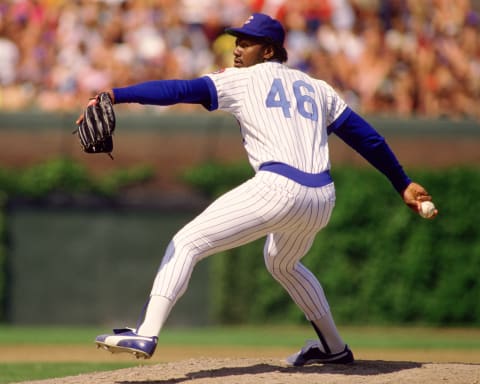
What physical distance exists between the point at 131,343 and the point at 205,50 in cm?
836

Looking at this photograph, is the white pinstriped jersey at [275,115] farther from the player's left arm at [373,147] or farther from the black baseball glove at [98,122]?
the black baseball glove at [98,122]

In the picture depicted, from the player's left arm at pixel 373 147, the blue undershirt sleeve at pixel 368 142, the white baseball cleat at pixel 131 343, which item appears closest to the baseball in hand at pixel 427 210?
the player's left arm at pixel 373 147

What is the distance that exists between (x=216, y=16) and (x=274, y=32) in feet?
25.3

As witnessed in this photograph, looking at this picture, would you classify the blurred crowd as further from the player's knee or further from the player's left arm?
the player's knee

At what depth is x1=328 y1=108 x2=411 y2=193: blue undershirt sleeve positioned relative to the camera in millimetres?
5078

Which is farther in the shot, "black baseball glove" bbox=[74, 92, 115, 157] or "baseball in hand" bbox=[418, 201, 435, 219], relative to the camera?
"baseball in hand" bbox=[418, 201, 435, 219]

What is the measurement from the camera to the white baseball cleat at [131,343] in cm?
442

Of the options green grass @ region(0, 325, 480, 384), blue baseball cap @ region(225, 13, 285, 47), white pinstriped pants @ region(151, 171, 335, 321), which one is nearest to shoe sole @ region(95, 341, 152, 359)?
white pinstriped pants @ region(151, 171, 335, 321)

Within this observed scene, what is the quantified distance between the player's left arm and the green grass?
454 centimetres

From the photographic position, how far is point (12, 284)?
12023 mm

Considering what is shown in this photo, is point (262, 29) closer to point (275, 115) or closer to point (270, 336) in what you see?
point (275, 115)

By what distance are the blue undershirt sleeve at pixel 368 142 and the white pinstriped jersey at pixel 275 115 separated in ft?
0.71

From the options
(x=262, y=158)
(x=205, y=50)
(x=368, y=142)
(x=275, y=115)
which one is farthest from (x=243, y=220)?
(x=205, y=50)

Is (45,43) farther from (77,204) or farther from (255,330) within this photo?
(255,330)
